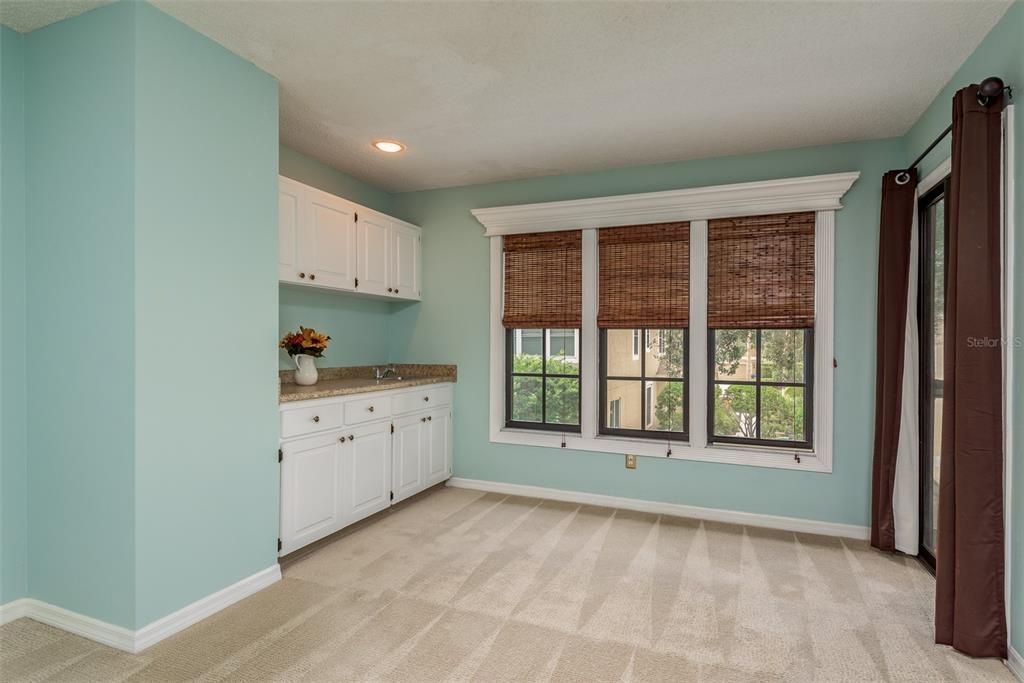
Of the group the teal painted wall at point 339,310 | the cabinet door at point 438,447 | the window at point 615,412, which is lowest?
the cabinet door at point 438,447

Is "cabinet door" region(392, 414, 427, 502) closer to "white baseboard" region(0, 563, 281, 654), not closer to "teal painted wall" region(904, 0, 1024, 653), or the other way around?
"white baseboard" region(0, 563, 281, 654)

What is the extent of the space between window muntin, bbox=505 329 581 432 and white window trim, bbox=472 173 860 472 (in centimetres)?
10

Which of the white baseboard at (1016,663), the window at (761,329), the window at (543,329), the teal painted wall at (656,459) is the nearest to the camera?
the white baseboard at (1016,663)

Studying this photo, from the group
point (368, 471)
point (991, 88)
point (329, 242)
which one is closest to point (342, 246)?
point (329, 242)

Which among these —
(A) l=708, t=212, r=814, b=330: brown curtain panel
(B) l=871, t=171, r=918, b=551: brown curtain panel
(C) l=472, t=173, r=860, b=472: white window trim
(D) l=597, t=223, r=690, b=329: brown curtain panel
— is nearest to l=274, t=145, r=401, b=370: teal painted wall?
(C) l=472, t=173, r=860, b=472: white window trim

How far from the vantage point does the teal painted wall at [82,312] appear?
2115 millimetres

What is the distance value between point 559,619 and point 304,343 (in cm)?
223

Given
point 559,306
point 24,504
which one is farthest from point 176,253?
point 559,306

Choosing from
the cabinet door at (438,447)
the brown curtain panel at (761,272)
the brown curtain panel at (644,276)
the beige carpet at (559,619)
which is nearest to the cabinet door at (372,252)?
the cabinet door at (438,447)

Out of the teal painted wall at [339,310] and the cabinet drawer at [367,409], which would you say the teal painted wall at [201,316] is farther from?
the teal painted wall at [339,310]

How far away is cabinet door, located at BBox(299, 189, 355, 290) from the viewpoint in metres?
3.32

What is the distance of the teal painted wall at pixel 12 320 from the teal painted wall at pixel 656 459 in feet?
8.73

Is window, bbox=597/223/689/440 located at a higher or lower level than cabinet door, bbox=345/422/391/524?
higher

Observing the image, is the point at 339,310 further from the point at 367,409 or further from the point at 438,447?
the point at 438,447
